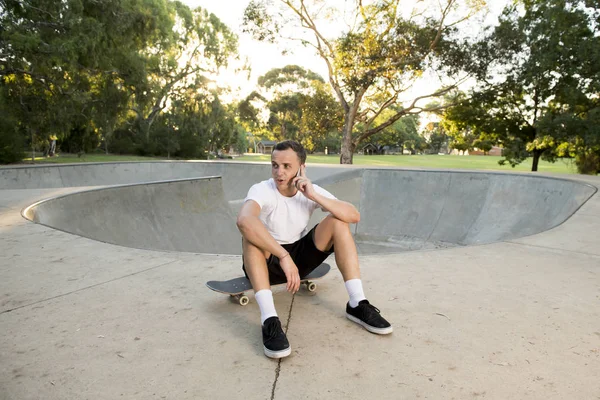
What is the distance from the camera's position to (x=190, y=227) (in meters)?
9.37

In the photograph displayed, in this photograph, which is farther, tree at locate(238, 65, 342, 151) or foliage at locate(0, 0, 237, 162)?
tree at locate(238, 65, 342, 151)

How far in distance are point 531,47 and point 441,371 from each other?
81.1 ft

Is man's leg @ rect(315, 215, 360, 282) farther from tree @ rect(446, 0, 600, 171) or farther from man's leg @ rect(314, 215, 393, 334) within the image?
tree @ rect(446, 0, 600, 171)

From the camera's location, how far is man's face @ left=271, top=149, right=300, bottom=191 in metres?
2.58

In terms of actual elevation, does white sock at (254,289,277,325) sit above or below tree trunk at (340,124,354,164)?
below

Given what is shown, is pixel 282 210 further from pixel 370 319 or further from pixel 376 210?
pixel 376 210

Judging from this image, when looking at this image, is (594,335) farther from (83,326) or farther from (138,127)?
(138,127)

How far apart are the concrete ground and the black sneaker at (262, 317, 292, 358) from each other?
5 centimetres

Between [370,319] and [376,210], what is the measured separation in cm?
1025

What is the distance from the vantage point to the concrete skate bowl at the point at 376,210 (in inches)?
295

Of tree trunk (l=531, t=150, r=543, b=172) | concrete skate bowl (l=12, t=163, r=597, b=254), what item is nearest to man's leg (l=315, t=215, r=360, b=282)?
concrete skate bowl (l=12, t=163, r=597, b=254)

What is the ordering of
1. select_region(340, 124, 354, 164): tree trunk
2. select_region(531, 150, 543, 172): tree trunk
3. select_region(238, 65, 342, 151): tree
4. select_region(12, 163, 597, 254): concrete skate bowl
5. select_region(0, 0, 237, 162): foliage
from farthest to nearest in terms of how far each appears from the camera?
1. select_region(238, 65, 342, 151): tree
2. select_region(340, 124, 354, 164): tree trunk
3. select_region(531, 150, 543, 172): tree trunk
4. select_region(0, 0, 237, 162): foliage
5. select_region(12, 163, 597, 254): concrete skate bowl

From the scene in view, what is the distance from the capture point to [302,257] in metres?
2.77

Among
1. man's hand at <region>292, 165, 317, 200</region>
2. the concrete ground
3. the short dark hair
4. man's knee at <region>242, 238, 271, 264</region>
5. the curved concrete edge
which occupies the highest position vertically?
the short dark hair
